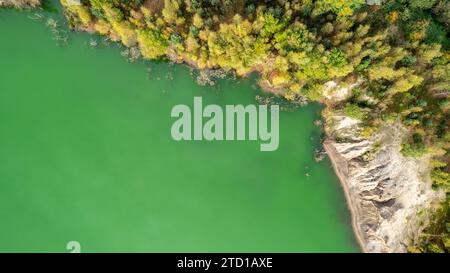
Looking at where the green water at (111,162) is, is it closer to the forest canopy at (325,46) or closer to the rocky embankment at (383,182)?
the forest canopy at (325,46)

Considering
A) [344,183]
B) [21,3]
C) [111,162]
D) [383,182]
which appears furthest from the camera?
[344,183]

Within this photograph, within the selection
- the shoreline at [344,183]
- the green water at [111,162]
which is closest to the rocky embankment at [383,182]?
the shoreline at [344,183]

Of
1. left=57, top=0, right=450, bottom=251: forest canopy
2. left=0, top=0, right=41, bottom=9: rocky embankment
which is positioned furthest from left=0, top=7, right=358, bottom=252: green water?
left=57, top=0, right=450, bottom=251: forest canopy

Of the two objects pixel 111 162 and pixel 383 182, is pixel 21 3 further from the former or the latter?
pixel 383 182

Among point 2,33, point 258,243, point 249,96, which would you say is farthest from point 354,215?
point 2,33

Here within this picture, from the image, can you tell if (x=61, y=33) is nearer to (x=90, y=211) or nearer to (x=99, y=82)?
(x=99, y=82)

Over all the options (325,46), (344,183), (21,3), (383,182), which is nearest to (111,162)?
(21,3)
